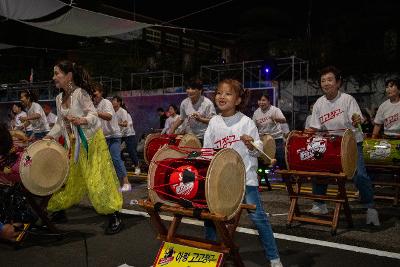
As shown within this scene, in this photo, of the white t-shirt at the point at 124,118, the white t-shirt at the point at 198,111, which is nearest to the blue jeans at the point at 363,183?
the white t-shirt at the point at 198,111

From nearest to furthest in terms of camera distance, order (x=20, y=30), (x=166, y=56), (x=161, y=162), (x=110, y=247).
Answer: (x=161, y=162), (x=110, y=247), (x=20, y=30), (x=166, y=56)

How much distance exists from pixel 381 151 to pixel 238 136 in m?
3.92

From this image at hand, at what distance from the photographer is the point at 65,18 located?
33.6ft

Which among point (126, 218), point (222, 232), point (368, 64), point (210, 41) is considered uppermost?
point (210, 41)

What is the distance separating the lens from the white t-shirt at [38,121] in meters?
9.55

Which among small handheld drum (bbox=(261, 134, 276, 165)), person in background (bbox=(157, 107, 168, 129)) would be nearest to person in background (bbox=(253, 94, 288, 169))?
small handheld drum (bbox=(261, 134, 276, 165))

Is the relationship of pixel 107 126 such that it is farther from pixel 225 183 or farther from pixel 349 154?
pixel 225 183

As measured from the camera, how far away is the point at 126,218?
583 centimetres

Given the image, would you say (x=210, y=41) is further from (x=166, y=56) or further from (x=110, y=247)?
(x=110, y=247)

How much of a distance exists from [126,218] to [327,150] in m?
2.76

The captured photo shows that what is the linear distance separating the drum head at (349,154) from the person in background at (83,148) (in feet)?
8.45

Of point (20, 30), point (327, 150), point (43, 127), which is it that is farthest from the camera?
point (20, 30)

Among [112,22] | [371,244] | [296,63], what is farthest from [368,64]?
[371,244]

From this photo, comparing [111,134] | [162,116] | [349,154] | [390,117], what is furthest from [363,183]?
[162,116]
